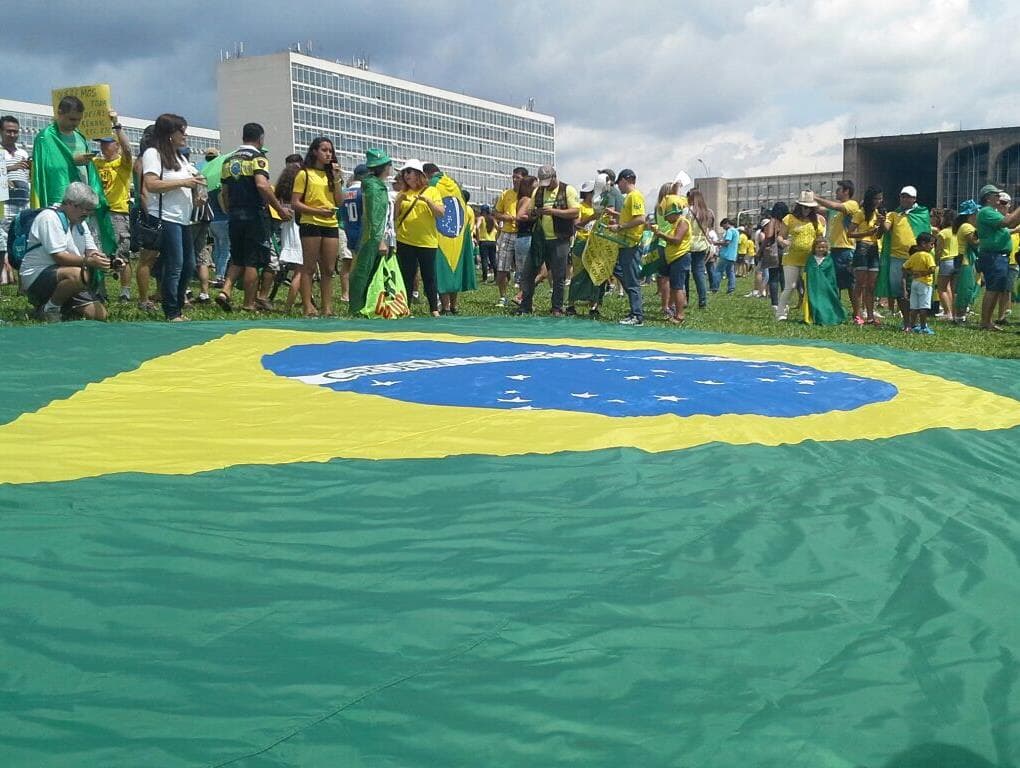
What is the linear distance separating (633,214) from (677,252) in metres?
0.90

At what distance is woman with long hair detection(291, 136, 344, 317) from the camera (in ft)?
28.4

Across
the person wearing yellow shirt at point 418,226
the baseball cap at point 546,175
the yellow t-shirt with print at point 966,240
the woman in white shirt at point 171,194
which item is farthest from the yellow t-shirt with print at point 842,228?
the woman in white shirt at point 171,194

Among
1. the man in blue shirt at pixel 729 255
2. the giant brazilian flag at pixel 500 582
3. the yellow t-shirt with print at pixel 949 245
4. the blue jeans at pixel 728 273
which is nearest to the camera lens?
the giant brazilian flag at pixel 500 582

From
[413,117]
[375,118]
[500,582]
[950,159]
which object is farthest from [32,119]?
[500,582]

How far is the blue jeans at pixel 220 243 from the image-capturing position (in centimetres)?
1048

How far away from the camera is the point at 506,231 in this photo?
12180 millimetres

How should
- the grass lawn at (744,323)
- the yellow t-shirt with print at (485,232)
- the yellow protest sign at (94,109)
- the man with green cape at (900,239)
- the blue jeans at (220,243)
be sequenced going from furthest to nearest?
the yellow t-shirt with print at (485,232) → the man with green cape at (900,239) → the blue jeans at (220,243) → the grass lawn at (744,323) → the yellow protest sign at (94,109)

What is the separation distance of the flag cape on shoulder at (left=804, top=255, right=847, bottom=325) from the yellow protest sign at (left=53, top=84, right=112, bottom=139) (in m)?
7.29

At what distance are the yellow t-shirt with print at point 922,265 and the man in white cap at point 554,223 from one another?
11.4 feet

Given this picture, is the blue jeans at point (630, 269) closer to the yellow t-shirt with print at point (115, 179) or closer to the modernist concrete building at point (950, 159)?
the yellow t-shirt with print at point (115, 179)

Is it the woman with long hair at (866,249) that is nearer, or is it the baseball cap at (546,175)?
the baseball cap at (546,175)

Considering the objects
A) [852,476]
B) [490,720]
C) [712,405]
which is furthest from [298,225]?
[490,720]

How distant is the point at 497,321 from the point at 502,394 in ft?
13.5

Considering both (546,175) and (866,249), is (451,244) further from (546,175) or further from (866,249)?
(866,249)
